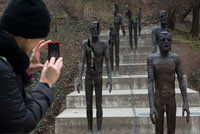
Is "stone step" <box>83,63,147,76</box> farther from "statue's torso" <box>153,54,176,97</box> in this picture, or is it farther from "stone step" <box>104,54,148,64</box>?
"statue's torso" <box>153,54,176,97</box>

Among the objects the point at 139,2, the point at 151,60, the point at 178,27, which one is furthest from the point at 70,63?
the point at 139,2

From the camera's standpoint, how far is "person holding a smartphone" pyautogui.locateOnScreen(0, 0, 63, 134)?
1.22 meters

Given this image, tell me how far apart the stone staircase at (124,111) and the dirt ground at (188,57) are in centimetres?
214

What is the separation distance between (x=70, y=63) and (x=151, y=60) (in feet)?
25.3

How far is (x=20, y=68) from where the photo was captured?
4.67 ft

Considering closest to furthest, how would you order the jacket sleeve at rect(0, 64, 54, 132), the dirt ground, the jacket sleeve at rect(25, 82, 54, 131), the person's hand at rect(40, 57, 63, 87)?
Result: the jacket sleeve at rect(0, 64, 54, 132), the jacket sleeve at rect(25, 82, 54, 131), the person's hand at rect(40, 57, 63, 87), the dirt ground

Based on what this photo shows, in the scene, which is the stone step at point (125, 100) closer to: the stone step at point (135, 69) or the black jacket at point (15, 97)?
the stone step at point (135, 69)

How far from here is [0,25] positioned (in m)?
1.38

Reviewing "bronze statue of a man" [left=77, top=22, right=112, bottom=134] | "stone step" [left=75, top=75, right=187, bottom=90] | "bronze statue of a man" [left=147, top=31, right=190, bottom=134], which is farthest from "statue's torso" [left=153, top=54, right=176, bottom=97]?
"stone step" [left=75, top=75, right=187, bottom=90]

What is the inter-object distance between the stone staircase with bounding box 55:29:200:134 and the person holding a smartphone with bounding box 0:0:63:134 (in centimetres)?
585

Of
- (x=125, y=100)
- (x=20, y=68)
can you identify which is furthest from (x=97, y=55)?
(x=20, y=68)

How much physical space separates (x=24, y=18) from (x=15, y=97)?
1.36 ft

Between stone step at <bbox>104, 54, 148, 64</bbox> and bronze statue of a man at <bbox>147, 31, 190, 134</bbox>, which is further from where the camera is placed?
stone step at <bbox>104, 54, 148, 64</bbox>

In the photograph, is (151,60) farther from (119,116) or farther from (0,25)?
(0,25)
